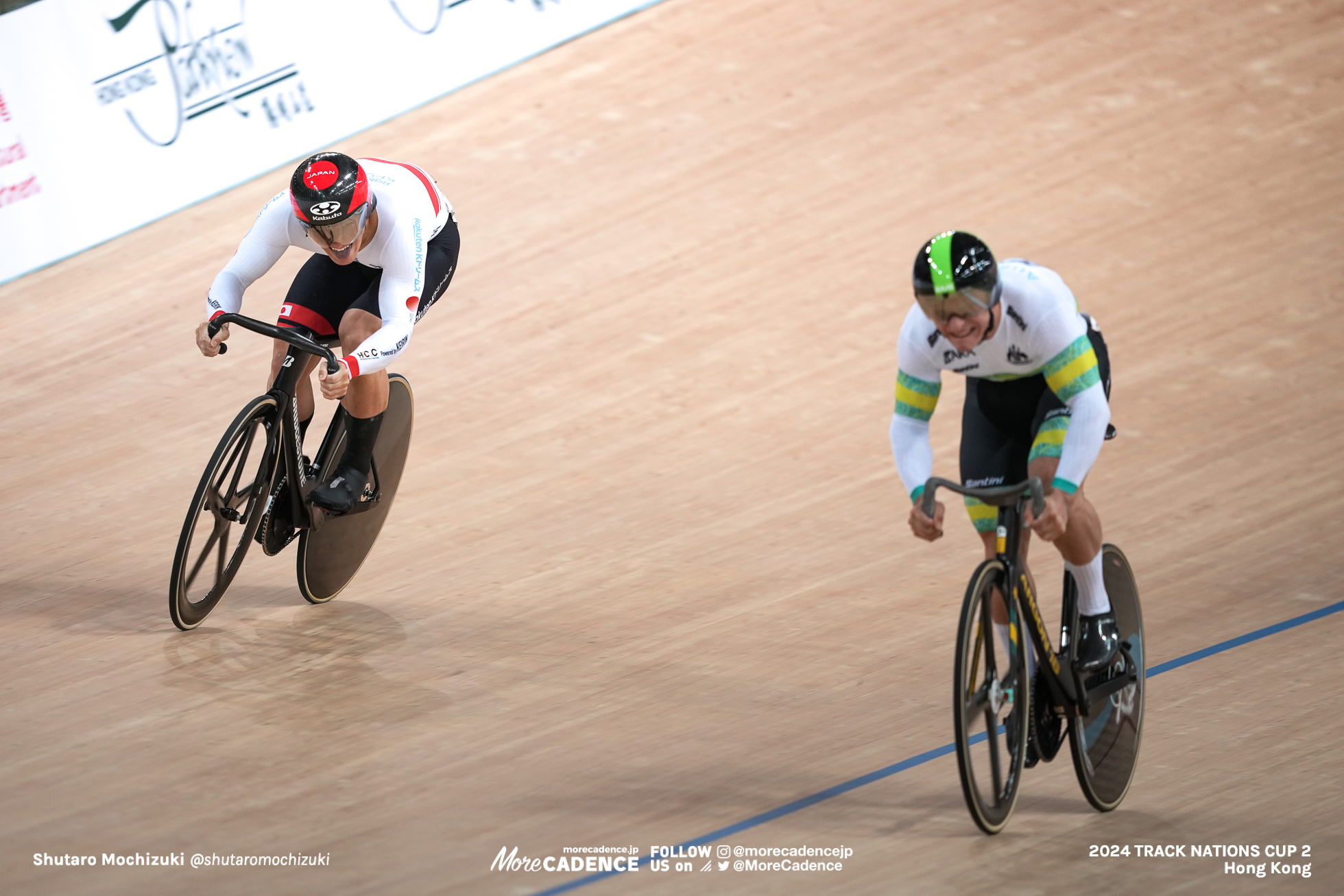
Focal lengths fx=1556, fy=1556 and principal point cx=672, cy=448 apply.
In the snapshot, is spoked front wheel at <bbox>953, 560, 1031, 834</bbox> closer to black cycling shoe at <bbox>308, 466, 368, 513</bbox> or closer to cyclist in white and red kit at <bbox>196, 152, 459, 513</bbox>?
cyclist in white and red kit at <bbox>196, 152, 459, 513</bbox>

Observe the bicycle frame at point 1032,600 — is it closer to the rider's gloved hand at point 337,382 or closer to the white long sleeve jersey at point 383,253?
the rider's gloved hand at point 337,382

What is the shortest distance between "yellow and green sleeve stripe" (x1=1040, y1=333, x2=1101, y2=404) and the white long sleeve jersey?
1785 millimetres

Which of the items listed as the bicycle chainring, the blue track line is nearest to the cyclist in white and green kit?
the bicycle chainring

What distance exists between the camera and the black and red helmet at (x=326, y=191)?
392 cm

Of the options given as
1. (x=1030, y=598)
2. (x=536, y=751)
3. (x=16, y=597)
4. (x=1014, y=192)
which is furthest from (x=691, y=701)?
(x=1014, y=192)

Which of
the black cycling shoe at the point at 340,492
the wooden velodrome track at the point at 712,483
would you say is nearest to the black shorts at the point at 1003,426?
the wooden velodrome track at the point at 712,483

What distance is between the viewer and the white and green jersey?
314 centimetres

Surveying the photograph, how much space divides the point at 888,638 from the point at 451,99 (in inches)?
197

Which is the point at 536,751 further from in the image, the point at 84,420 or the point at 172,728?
the point at 84,420

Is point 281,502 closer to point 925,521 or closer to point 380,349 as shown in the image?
point 380,349

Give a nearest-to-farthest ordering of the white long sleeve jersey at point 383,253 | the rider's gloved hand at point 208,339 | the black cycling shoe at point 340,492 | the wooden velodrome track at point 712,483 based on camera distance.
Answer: the wooden velodrome track at point 712,483 < the rider's gloved hand at point 208,339 < the white long sleeve jersey at point 383,253 < the black cycling shoe at point 340,492

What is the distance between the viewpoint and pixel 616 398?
5.96 meters

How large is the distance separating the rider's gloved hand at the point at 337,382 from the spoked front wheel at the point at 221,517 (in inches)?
11.4

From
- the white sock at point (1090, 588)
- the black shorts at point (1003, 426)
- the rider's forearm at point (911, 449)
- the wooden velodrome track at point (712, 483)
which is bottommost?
the wooden velodrome track at point (712, 483)
